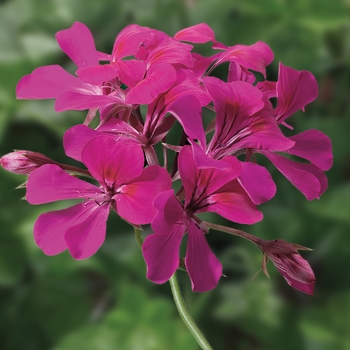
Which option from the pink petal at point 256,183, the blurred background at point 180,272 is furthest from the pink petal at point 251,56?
the blurred background at point 180,272

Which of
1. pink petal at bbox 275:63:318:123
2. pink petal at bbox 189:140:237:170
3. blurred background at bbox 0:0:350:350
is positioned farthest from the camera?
blurred background at bbox 0:0:350:350

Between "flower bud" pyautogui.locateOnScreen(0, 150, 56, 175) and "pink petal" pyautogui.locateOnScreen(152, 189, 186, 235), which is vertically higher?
"pink petal" pyautogui.locateOnScreen(152, 189, 186, 235)

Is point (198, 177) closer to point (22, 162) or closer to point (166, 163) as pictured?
point (166, 163)

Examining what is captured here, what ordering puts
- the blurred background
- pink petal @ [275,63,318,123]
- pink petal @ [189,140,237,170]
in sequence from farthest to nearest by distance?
the blurred background → pink petal @ [275,63,318,123] → pink petal @ [189,140,237,170]

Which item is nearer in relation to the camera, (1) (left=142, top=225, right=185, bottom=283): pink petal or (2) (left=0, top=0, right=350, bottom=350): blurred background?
(1) (left=142, top=225, right=185, bottom=283): pink petal

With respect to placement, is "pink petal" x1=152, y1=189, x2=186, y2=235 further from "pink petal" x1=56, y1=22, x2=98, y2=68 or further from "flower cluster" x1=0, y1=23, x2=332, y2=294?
"pink petal" x1=56, y1=22, x2=98, y2=68

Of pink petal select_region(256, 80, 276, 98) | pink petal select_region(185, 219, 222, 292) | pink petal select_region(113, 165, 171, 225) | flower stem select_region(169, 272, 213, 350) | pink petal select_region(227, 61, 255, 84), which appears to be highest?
pink petal select_region(227, 61, 255, 84)

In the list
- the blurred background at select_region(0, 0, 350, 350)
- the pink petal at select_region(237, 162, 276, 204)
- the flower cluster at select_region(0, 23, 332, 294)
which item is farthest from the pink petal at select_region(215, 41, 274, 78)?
the blurred background at select_region(0, 0, 350, 350)
